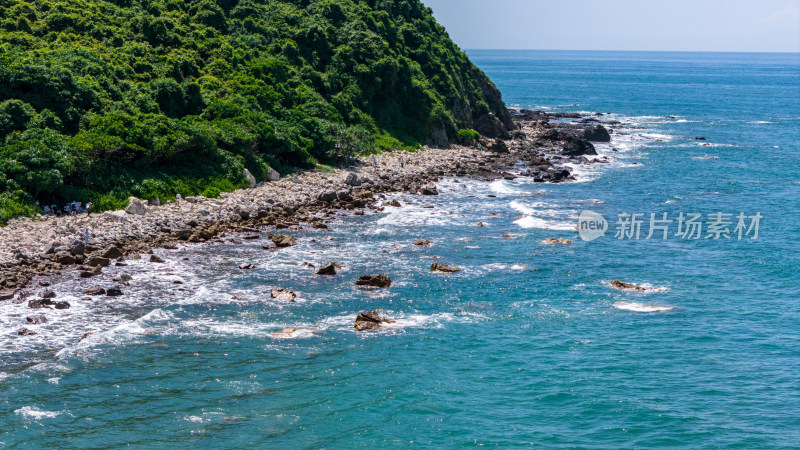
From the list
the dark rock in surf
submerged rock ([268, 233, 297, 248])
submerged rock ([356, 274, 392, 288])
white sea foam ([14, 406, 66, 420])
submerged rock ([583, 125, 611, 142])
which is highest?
submerged rock ([583, 125, 611, 142])

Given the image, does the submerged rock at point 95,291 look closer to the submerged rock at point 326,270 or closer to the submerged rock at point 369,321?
the submerged rock at point 326,270

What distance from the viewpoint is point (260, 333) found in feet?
109

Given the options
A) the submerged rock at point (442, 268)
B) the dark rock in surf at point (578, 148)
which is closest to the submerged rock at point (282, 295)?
the submerged rock at point (442, 268)

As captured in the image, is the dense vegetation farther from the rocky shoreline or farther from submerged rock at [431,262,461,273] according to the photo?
submerged rock at [431,262,461,273]

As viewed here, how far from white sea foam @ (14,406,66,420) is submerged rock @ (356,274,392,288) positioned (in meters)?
18.3

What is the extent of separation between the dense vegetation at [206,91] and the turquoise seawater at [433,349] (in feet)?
39.3

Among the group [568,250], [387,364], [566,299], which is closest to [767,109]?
[568,250]

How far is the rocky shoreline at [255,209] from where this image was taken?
40.5 m

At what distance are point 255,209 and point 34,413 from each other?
30864 millimetres

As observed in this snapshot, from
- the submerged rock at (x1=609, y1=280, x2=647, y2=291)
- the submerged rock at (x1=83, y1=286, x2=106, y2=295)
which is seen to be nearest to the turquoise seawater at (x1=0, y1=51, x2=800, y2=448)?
the submerged rock at (x1=609, y1=280, x2=647, y2=291)

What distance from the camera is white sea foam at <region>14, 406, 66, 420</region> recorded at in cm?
2527

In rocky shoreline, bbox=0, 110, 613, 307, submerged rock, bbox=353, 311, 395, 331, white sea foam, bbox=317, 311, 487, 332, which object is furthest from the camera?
rocky shoreline, bbox=0, 110, 613, 307

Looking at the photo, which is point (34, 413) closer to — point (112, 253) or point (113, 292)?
point (113, 292)

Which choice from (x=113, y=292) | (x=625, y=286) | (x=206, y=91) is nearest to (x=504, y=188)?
(x=625, y=286)
